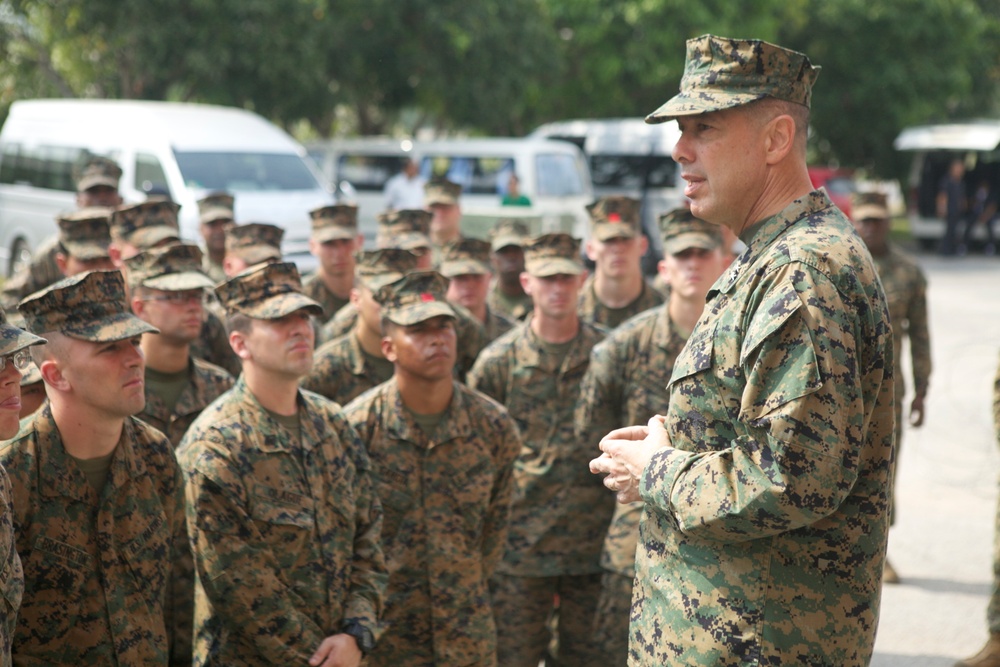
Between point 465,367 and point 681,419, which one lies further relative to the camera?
point 465,367

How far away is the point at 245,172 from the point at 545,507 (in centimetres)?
1025

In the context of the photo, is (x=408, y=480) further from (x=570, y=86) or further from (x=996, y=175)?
(x=996, y=175)

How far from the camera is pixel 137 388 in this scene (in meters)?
4.08

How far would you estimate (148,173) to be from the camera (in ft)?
48.4

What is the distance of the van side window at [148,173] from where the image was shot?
14555mm

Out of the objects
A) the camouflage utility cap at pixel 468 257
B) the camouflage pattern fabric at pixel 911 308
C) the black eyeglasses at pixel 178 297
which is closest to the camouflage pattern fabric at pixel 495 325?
the camouflage utility cap at pixel 468 257

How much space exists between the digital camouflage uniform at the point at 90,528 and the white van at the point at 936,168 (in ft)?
88.0

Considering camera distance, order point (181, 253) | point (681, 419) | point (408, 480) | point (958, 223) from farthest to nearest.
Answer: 1. point (958, 223)
2. point (181, 253)
3. point (408, 480)
4. point (681, 419)

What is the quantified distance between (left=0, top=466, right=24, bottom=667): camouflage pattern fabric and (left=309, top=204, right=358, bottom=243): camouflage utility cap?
15.1ft

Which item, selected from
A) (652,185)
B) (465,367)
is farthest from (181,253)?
(652,185)

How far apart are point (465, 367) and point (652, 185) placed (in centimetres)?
1608

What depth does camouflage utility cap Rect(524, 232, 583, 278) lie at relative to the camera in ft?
21.1

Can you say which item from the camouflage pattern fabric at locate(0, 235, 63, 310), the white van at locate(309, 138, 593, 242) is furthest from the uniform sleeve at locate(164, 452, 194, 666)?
the white van at locate(309, 138, 593, 242)

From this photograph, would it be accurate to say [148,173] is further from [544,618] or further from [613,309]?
[544,618]
